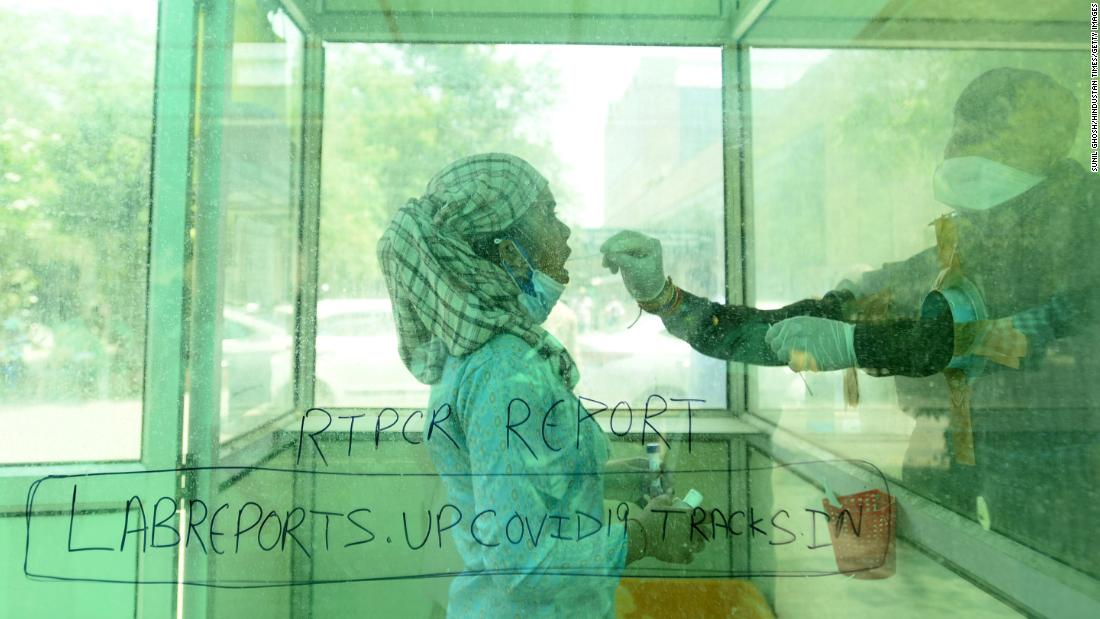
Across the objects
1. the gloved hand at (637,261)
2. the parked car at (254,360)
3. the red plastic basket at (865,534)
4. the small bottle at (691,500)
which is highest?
the gloved hand at (637,261)

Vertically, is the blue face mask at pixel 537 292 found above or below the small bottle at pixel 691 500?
above

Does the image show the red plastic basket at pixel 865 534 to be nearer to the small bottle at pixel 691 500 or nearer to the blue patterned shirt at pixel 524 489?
the small bottle at pixel 691 500

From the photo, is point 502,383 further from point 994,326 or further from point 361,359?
point 994,326

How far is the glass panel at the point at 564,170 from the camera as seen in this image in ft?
3.57

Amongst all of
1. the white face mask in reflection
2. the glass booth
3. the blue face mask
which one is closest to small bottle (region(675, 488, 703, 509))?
the glass booth

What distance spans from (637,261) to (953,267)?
48cm

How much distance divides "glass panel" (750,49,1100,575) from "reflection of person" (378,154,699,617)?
0.31 metres

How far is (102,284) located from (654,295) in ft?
2.81

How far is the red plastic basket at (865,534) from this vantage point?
1.10 metres

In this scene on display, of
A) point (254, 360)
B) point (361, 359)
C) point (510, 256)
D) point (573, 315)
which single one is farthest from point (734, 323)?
point (254, 360)

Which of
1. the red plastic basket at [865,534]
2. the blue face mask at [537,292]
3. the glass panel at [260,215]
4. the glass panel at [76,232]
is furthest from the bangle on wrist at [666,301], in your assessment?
the glass panel at [76,232]

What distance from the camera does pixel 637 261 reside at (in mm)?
1096

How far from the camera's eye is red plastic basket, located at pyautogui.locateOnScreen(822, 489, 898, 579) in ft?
3.61

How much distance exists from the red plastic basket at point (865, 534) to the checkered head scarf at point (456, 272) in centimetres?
46
